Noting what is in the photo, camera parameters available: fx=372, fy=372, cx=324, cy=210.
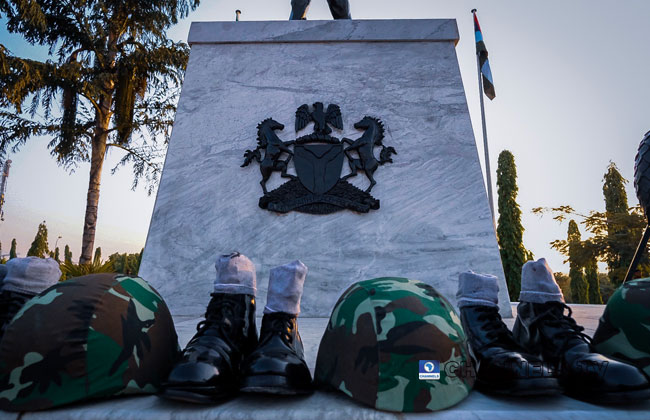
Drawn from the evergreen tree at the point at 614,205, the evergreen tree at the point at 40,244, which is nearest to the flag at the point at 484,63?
the evergreen tree at the point at 614,205

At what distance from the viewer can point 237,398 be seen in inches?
34.6

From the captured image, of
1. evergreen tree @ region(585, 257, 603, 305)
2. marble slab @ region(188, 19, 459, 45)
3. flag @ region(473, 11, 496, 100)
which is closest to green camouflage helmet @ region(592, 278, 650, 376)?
marble slab @ region(188, 19, 459, 45)

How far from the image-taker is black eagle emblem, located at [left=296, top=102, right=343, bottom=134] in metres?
3.14

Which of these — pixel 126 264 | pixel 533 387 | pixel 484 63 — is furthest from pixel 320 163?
pixel 126 264

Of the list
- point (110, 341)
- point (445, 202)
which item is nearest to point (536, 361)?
point (110, 341)

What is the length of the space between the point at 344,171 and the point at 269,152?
0.64m

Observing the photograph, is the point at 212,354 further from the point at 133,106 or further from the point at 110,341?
the point at 133,106

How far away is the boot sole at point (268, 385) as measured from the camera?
A: 0.84 m

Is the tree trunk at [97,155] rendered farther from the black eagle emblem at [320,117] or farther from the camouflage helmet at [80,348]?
the camouflage helmet at [80,348]

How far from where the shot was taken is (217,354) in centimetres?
89

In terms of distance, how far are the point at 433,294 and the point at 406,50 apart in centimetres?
303

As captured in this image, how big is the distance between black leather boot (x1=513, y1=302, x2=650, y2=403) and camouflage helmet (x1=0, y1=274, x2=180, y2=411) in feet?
3.22

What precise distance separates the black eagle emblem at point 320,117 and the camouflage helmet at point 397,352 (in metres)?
2.32

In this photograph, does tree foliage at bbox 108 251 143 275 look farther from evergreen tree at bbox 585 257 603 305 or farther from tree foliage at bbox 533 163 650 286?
evergreen tree at bbox 585 257 603 305
